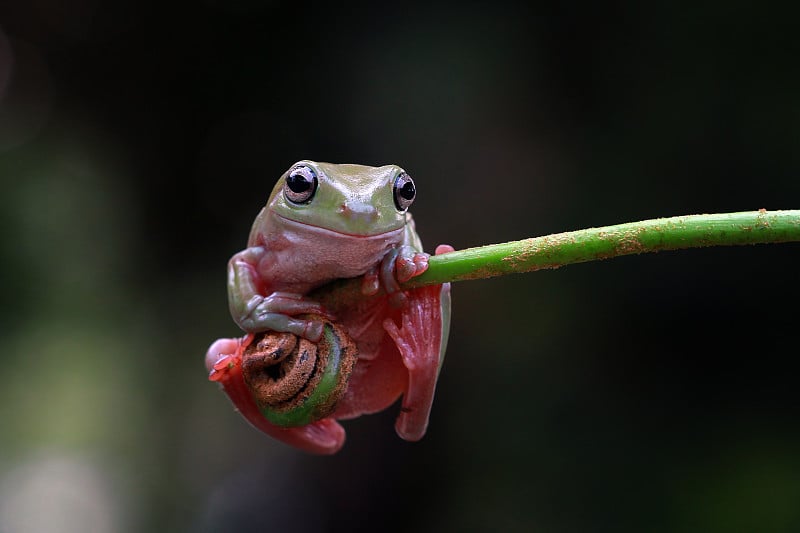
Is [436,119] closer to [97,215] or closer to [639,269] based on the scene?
[639,269]

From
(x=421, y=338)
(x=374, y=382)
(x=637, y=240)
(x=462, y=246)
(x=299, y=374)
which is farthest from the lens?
(x=462, y=246)

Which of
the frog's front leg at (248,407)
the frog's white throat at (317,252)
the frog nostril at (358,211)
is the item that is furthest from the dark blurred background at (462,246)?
the frog nostril at (358,211)

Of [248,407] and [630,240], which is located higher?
[630,240]

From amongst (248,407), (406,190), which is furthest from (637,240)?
(248,407)

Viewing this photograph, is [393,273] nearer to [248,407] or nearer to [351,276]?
[351,276]

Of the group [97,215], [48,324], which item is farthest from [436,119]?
[48,324]

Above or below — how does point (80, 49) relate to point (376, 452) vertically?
above
